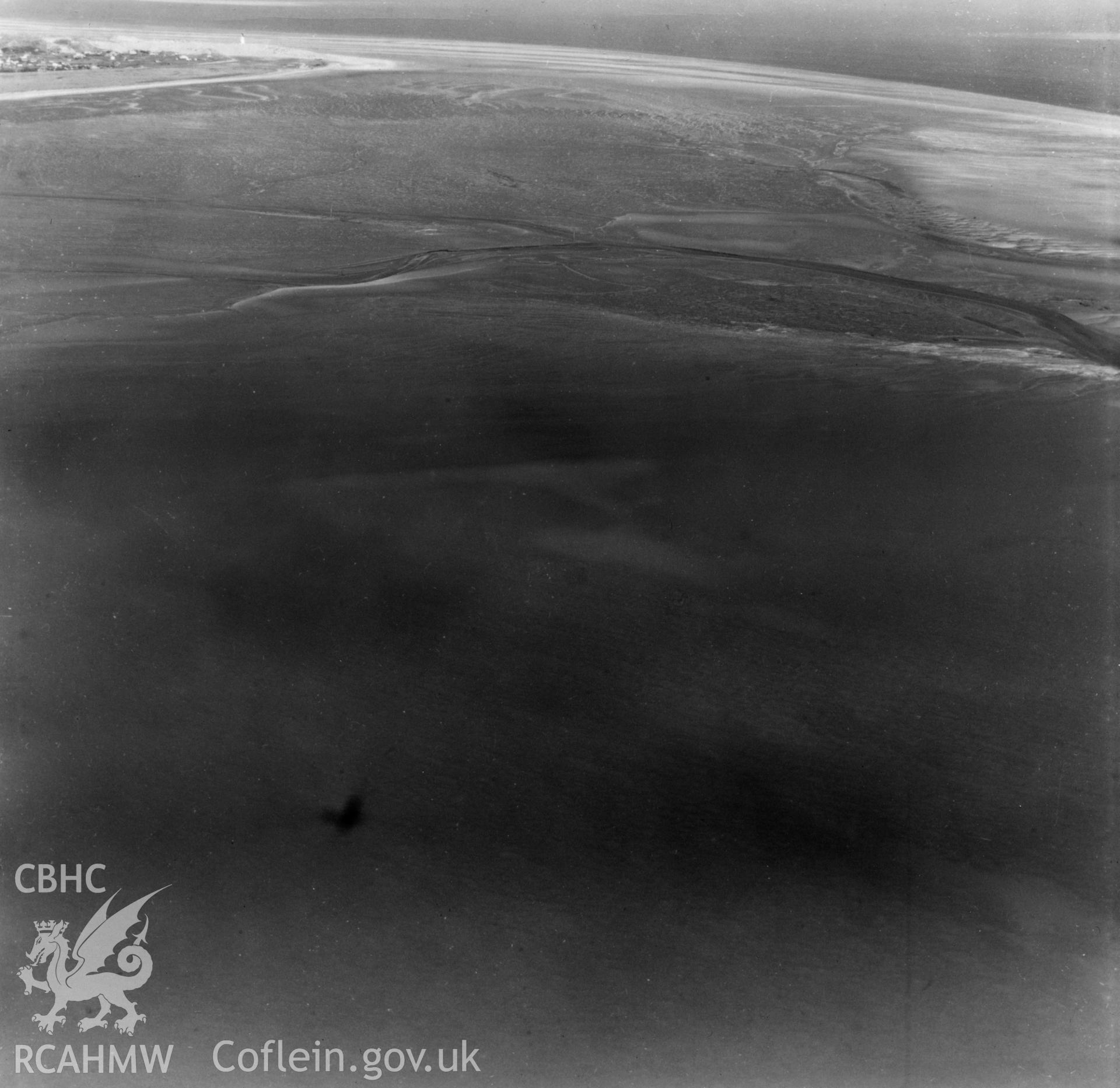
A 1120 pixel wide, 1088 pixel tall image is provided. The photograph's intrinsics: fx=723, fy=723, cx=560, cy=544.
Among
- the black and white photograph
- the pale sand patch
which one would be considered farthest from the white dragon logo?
the pale sand patch

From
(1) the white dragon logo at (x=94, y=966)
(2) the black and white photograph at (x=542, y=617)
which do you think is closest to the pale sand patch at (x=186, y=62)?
(2) the black and white photograph at (x=542, y=617)

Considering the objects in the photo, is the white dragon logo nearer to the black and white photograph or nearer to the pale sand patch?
the black and white photograph

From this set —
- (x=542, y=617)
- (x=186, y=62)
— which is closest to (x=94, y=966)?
(x=542, y=617)

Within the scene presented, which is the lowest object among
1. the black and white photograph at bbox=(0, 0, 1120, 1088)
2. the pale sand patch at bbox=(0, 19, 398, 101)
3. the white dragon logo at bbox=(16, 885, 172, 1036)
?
the white dragon logo at bbox=(16, 885, 172, 1036)

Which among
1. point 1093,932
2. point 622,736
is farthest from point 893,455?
point 1093,932

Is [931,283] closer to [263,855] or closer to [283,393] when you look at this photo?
[283,393]

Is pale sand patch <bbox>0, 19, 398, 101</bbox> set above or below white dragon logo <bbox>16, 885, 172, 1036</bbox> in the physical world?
above

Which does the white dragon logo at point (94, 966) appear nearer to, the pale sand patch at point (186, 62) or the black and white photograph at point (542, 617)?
the black and white photograph at point (542, 617)
